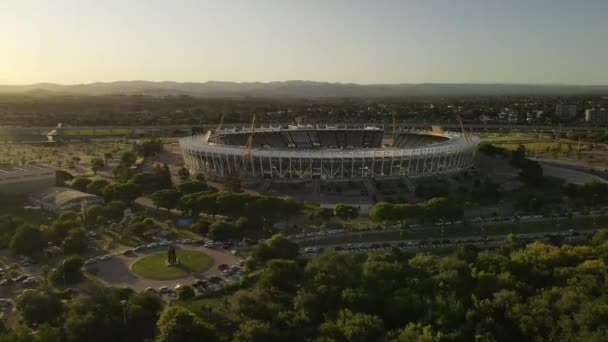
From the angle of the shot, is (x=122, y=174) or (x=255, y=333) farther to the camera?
(x=122, y=174)

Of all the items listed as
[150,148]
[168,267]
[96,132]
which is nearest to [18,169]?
[150,148]

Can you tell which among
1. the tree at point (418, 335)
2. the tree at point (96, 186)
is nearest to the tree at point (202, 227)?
the tree at point (96, 186)

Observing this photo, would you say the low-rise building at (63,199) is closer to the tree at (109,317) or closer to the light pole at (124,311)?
the tree at (109,317)

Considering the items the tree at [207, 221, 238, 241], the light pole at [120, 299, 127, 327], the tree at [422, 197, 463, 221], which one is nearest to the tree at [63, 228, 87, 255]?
the tree at [207, 221, 238, 241]

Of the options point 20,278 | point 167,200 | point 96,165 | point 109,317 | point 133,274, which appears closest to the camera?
point 109,317

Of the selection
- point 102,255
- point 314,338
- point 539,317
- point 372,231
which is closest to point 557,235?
point 372,231

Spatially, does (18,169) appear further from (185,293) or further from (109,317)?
(109,317)
